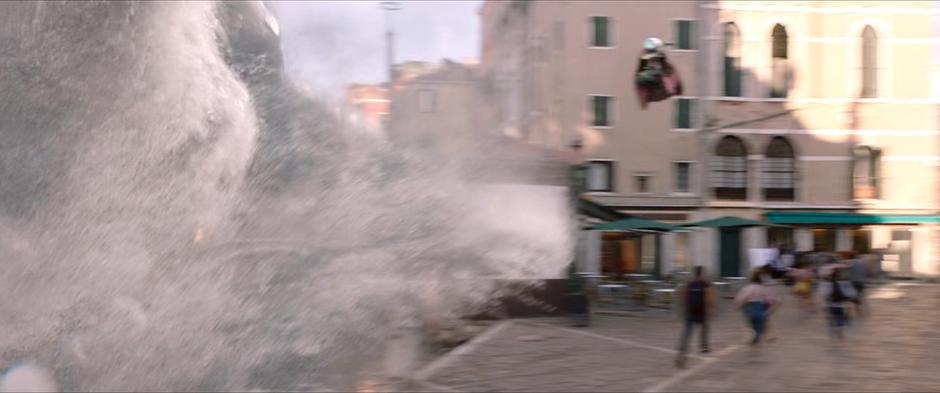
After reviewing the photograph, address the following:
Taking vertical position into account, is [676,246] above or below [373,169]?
below

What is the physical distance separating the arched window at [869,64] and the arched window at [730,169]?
489 cm

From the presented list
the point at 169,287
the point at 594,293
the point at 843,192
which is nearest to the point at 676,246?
the point at 843,192

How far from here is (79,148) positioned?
1331 cm

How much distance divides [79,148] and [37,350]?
3.01 metres

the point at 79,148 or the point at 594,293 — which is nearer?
the point at 79,148

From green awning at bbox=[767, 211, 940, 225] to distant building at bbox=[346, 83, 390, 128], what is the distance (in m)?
24.3

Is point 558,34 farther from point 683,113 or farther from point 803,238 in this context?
point 803,238

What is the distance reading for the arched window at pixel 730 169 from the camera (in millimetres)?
37531

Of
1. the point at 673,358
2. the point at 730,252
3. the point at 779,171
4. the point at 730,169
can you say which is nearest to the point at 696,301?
the point at 673,358

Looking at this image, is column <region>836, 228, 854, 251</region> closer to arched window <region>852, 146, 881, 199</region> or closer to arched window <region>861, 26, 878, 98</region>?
arched window <region>852, 146, 881, 199</region>

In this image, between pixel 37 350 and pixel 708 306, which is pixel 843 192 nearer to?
pixel 708 306

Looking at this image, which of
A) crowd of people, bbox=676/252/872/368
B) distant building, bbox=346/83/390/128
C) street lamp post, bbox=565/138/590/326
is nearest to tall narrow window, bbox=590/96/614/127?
crowd of people, bbox=676/252/872/368

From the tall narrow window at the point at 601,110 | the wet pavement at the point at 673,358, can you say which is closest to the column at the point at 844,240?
the tall narrow window at the point at 601,110

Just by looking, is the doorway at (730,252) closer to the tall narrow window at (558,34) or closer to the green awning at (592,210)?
the tall narrow window at (558,34)
